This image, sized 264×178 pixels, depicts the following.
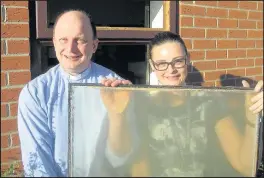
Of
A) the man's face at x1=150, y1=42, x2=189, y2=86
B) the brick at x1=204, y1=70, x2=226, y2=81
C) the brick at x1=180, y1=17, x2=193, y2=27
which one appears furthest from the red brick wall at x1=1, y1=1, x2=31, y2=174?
the brick at x1=204, y1=70, x2=226, y2=81

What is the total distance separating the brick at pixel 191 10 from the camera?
3009 millimetres

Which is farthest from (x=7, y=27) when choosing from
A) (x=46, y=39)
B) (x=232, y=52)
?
(x=232, y=52)

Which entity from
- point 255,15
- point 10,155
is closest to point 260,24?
point 255,15

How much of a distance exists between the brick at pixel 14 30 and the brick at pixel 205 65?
151cm

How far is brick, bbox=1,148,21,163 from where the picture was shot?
7.38 feet

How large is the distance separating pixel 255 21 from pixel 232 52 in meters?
Result: 0.50

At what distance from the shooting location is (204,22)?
319 cm

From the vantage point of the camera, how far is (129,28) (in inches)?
110

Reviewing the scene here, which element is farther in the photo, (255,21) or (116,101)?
(255,21)

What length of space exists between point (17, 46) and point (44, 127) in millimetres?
773

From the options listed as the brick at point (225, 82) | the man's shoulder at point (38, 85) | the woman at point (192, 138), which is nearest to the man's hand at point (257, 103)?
the woman at point (192, 138)

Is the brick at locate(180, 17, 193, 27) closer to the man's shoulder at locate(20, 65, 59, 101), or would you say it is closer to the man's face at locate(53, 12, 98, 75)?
the man's face at locate(53, 12, 98, 75)

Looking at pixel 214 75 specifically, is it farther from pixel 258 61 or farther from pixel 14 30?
pixel 14 30

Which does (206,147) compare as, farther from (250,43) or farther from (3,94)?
(250,43)
